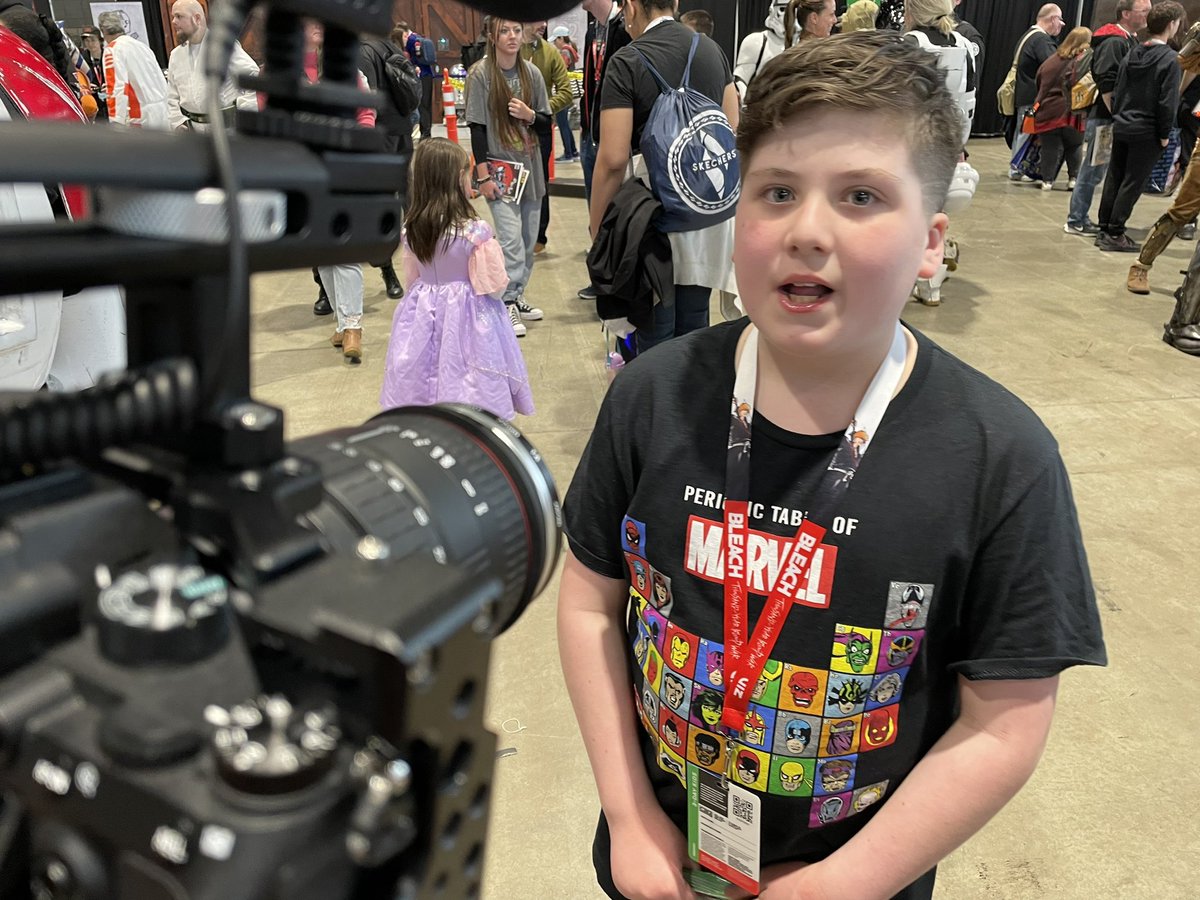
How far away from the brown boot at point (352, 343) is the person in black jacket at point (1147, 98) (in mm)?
4937

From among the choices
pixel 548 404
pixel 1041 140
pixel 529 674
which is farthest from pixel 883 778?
pixel 1041 140

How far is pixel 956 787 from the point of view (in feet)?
3.12

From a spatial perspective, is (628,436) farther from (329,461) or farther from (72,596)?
(72,596)

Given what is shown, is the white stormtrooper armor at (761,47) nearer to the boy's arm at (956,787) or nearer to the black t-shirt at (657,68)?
the black t-shirt at (657,68)

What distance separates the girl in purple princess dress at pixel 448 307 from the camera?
288cm

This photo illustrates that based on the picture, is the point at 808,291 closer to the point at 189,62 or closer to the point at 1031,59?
the point at 189,62

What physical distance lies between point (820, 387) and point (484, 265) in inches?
82.5

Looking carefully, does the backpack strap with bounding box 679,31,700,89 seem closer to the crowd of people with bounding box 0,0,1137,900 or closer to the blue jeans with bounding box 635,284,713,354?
the blue jeans with bounding box 635,284,713,354

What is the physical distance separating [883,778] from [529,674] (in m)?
1.32

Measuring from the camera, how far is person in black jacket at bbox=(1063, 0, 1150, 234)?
20.1ft

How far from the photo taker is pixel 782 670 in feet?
3.23

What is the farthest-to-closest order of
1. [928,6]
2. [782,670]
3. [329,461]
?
1. [928,6]
2. [782,670]
3. [329,461]

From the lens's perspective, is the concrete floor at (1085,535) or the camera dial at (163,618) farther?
the concrete floor at (1085,535)

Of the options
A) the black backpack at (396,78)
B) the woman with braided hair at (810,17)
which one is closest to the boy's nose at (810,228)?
the woman with braided hair at (810,17)
